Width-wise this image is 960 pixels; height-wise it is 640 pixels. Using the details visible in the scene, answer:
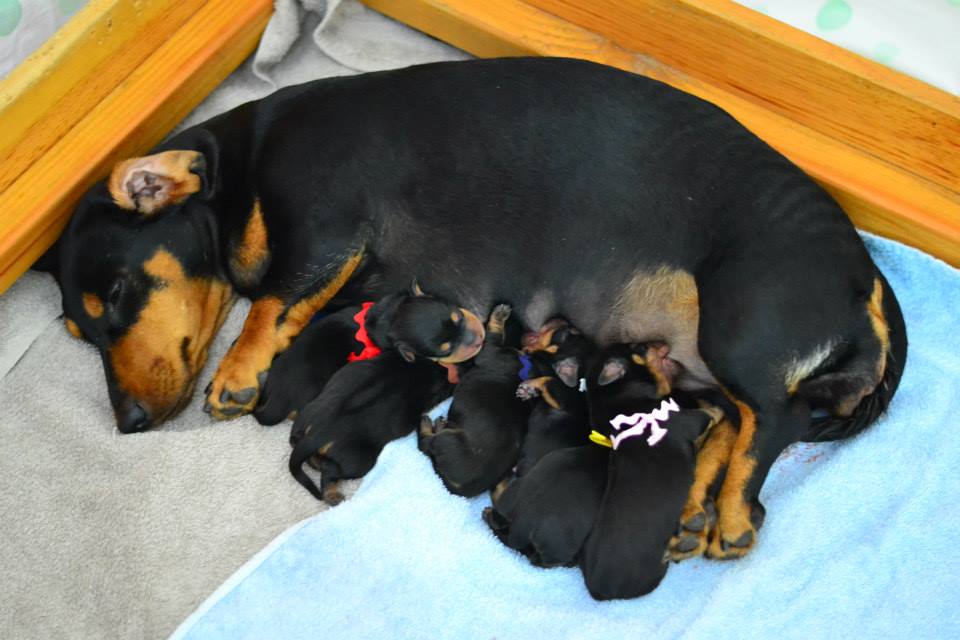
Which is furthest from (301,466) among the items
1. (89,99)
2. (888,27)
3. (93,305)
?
(888,27)

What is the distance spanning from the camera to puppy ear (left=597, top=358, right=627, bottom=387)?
2.88 metres

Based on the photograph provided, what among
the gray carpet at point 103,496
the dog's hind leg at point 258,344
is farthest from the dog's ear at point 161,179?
the gray carpet at point 103,496

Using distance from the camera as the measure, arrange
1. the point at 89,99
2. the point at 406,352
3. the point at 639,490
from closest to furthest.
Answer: the point at 639,490
the point at 406,352
the point at 89,99

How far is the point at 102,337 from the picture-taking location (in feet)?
10.1

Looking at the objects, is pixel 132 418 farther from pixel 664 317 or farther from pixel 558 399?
pixel 664 317

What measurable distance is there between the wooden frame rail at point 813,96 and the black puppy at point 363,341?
41.3 inches

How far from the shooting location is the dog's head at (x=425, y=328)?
295 cm

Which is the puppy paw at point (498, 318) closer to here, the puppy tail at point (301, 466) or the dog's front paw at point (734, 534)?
the puppy tail at point (301, 466)

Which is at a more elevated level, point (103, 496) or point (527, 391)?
point (527, 391)

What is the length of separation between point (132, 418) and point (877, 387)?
2085 millimetres

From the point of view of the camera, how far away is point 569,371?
9.93 ft

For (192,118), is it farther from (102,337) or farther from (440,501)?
(440,501)

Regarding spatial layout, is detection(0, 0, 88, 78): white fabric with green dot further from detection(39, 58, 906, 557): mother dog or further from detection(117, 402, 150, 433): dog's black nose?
detection(117, 402, 150, 433): dog's black nose

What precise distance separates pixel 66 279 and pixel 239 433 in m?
0.67
